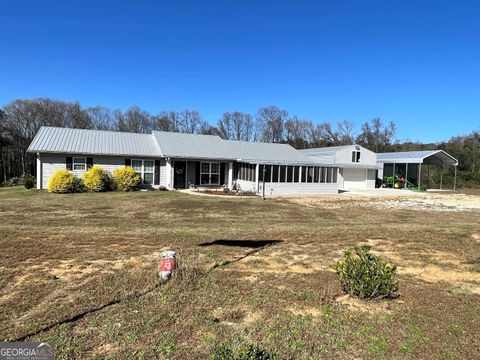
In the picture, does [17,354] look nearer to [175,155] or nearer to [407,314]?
[407,314]

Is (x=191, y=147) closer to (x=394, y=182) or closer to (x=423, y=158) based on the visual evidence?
(x=394, y=182)

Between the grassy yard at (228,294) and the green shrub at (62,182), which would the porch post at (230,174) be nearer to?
the green shrub at (62,182)

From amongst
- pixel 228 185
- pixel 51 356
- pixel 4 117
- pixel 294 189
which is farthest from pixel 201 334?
pixel 4 117

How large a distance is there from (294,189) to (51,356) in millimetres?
19962

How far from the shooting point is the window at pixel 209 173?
78.8 ft

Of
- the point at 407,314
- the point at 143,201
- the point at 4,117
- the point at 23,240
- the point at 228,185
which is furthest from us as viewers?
the point at 4,117

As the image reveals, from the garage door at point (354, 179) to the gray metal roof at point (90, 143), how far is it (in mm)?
16884

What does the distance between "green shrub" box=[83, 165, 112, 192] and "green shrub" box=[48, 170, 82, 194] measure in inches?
27.1

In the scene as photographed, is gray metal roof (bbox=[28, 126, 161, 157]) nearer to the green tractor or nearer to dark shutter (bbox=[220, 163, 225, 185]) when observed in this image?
dark shutter (bbox=[220, 163, 225, 185])

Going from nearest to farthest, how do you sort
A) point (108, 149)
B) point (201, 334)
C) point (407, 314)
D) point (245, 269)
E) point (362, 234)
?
point (201, 334)
point (407, 314)
point (245, 269)
point (362, 234)
point (108, 149)

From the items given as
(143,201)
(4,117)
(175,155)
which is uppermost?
(4,117)

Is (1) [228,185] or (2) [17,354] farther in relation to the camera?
(1) [228,185]

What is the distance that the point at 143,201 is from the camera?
15.9 meters

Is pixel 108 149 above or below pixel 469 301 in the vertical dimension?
above
